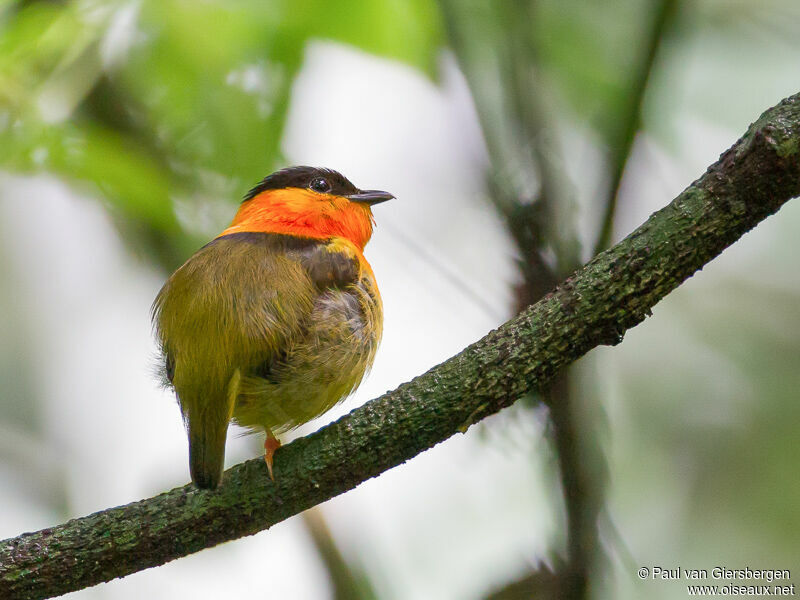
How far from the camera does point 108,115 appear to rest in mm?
4332

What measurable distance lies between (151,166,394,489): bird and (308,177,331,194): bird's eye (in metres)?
0.71

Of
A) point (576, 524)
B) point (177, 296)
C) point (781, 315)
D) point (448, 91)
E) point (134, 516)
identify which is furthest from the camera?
point (781, 315)

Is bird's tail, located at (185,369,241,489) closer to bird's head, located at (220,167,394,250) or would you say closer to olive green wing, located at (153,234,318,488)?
olive green wing, located at (153,234,318,488)

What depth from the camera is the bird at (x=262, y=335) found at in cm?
288

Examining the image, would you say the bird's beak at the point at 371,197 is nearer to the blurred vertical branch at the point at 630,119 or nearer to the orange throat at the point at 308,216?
the orange throat at the point at 308,216

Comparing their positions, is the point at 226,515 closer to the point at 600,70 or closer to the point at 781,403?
the point at 600,70

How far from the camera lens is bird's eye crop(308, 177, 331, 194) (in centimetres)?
427

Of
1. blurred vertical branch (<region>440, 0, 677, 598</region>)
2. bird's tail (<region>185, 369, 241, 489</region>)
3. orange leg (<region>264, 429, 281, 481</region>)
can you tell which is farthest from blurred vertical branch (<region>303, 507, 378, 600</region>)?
blurred vertical branch (<region>440, 0, 677, 598</region>)

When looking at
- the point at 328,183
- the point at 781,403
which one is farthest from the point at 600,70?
the point at 781,403

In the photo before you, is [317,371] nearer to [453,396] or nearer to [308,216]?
[453,396]

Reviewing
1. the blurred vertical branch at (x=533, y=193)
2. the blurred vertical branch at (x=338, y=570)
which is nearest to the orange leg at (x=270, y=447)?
the blurred vertical branch at (x=338, y=570)

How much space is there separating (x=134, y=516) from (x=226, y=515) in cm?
27

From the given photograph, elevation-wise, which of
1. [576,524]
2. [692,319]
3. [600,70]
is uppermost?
[600,70]

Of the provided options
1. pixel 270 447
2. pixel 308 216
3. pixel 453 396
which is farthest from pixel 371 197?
pixel 453 396
